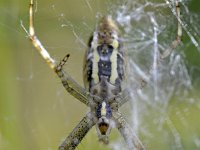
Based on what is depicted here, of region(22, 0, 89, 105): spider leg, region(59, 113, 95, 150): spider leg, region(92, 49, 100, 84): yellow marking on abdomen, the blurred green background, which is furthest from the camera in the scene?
the blurred green background

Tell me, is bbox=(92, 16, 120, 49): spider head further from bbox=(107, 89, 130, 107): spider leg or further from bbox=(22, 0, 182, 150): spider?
bbox=(107, 89, 130, 107): spider leg

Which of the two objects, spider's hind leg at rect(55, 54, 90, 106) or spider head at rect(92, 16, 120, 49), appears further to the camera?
spider's hind leg at rect(55, 54, 90, 106)

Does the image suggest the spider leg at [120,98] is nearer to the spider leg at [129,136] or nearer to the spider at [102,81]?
the spider at [102,81]

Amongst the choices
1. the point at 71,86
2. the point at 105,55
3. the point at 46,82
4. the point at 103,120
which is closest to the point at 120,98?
the point at 103,120

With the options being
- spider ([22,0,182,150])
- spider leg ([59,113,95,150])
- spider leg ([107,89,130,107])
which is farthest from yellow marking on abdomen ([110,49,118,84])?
spider leg ([59,113,95,150])

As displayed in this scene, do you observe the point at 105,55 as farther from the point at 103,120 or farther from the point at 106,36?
the point at 103,120

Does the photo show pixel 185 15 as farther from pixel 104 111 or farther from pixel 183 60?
pixel 104 111

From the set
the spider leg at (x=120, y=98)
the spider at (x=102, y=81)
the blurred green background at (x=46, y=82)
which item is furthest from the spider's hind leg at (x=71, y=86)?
the blurred green background at (x=46, y=82)
